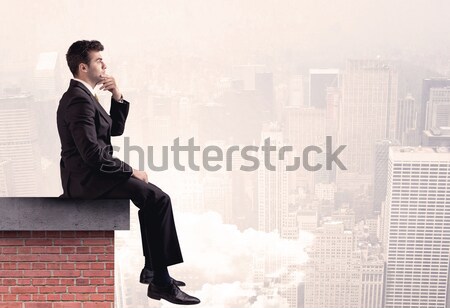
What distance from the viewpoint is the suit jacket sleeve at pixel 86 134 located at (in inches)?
138

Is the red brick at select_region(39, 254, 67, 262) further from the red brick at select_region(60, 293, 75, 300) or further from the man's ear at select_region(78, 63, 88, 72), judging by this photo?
the man's ear at select_region(78, 63, 88, 72)

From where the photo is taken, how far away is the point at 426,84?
97500 mm

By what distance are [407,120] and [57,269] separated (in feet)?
307

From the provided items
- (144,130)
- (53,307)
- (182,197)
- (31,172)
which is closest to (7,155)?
A: (31,172)

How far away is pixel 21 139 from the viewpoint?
83750 mm

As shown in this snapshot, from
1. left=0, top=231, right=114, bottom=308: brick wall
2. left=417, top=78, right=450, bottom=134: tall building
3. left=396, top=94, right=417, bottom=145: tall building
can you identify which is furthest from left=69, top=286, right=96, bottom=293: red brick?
left=417, top=78, right=450, bottom=134: tall building

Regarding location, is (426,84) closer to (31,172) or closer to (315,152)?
(315,152)

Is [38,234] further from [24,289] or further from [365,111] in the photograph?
[365,111]

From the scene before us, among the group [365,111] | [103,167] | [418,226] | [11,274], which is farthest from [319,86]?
[103,167]

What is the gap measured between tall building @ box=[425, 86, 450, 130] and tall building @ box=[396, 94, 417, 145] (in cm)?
254

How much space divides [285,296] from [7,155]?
45942 mm

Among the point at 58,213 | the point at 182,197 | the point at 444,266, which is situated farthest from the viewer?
the point at 444,266

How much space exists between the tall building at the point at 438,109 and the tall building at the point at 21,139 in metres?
60.5

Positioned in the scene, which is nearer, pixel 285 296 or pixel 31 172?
pixel 31 172
